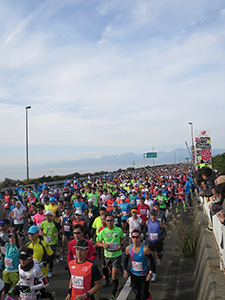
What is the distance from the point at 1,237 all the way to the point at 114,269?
9.35 feet

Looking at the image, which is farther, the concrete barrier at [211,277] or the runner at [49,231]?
the runner at [49,231]

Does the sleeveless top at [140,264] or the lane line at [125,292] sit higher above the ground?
the sleeveless top at [140,264]

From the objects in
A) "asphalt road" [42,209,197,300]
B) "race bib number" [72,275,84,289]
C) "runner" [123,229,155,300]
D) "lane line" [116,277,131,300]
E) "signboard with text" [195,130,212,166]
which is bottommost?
"asphalt road" [42,209,197,300]

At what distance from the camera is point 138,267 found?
215 inches

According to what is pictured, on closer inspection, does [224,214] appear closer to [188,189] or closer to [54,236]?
[54,236]

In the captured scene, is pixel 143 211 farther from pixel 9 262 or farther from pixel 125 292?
pixel 9 262

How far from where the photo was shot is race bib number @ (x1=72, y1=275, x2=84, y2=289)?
4.08 m

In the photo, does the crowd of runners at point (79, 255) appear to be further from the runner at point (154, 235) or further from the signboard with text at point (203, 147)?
the signboard with text at point (203, 147)

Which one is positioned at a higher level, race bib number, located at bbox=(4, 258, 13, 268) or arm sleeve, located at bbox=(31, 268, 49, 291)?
arm sleeve, located at bbox=(31, 268, 49, 291)

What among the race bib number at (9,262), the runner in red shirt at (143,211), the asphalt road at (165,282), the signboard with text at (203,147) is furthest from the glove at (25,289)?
the signboard with text at (203,147)

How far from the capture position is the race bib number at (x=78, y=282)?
408cm

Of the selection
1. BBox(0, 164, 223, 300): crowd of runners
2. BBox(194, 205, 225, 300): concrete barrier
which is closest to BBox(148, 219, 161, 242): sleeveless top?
BBox(0, 164, 223, 300): crowd of runners

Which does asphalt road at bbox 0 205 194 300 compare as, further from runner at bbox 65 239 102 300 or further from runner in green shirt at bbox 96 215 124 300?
runner at bbox 65 239 102 300

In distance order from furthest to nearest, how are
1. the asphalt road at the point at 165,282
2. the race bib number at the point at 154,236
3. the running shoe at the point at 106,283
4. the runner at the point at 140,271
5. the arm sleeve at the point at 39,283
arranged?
the race bib number at the point at 154,236 → the running shoe at the point at 106,283 → the asphalt road at the point at 165,282 → the runner at the point at 140,271 → the arm sleeve at the point at 39,283
